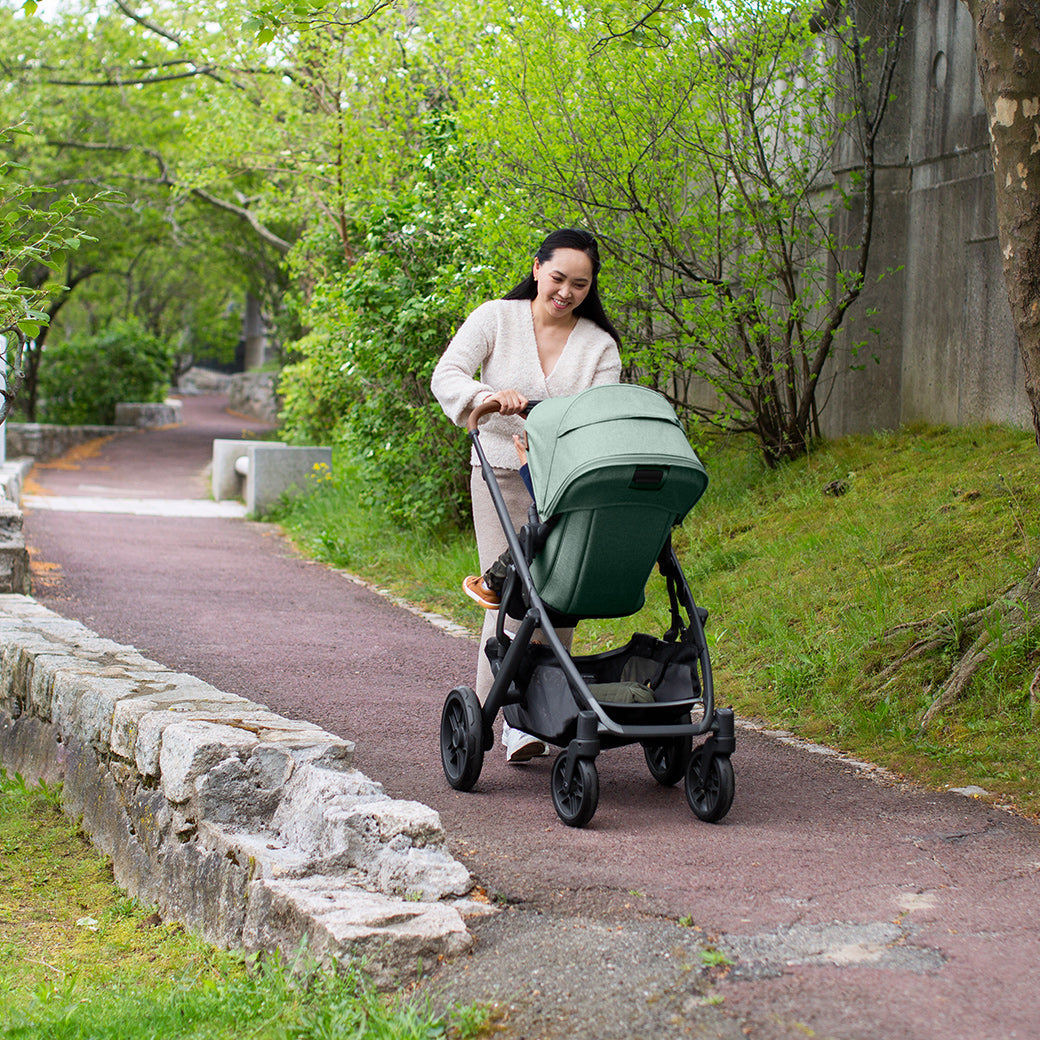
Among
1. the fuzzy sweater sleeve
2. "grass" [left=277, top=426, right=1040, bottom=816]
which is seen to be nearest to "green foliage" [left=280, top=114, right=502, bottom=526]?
"grass" [left=277, top=426, right=1040, bottom=816]

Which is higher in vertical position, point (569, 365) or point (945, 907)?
point (569, 365)

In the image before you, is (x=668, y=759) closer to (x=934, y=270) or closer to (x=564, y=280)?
(x=564, y=280)

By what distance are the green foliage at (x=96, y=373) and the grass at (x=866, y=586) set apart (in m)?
18.1

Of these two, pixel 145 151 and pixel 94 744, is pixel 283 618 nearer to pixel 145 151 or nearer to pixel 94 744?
pixel 94 744

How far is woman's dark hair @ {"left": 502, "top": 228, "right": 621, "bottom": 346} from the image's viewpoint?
13.3 feet

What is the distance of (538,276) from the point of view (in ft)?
13.6

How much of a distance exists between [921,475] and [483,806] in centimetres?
458

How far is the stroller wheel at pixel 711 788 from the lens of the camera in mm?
3607

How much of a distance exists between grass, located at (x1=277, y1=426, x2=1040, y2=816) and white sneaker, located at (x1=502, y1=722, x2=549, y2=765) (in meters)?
1.33

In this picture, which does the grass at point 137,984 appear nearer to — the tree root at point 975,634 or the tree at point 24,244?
the tree at point 24,244

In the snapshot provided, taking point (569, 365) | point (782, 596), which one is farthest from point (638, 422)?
point (782, 596)

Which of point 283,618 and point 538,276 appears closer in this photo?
point 538,276

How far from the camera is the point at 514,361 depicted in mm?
4184

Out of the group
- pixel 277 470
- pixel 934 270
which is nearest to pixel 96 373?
pixel 277 470
